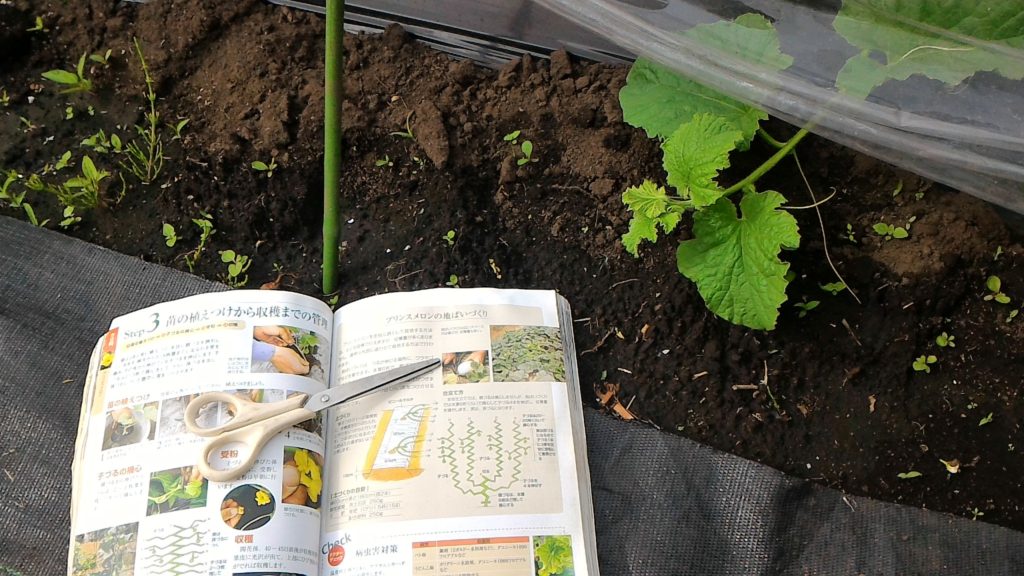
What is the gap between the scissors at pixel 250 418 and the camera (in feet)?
3.18

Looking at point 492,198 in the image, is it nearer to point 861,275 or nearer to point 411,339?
point 411,339

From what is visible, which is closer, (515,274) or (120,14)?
(515,274)

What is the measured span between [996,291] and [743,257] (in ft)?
1.42

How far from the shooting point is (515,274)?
1242mm

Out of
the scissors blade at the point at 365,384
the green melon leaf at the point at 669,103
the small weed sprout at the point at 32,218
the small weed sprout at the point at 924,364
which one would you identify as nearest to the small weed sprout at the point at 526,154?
the green melon leaf at the point at 669,103

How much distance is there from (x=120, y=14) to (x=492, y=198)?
0.76 m

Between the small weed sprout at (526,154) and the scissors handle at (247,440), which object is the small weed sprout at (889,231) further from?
the scissors handle at (247,440)

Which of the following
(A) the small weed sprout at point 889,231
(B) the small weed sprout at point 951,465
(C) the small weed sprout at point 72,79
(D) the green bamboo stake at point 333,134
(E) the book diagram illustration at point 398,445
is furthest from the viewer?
(C) the small weed sprout at point 72,79

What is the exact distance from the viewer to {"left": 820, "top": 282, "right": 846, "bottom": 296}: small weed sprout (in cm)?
121

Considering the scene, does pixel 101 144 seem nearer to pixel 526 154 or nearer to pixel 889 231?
pixel 526 154

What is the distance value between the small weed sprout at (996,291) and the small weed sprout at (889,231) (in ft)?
0.47

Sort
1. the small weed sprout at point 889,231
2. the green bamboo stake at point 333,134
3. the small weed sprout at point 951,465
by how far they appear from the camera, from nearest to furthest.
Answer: the green bamboo stake at point 333,134 < the small weed sprout at point 951,465 < the small weed sprout at point 889,231

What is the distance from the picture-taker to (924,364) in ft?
3.87

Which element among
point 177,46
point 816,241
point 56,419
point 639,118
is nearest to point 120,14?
point 177,46
